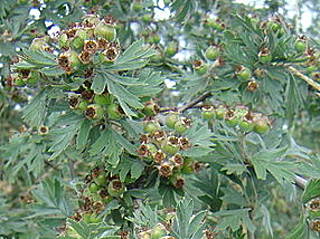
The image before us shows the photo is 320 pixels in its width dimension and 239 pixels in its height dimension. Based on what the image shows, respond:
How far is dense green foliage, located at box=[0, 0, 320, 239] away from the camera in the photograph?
153 cm

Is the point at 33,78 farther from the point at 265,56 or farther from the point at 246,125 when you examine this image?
the point at 265,56

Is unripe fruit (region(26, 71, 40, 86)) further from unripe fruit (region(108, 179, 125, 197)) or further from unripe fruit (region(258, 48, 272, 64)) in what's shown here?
unripe fruit (region(258, 48, 272, 64))

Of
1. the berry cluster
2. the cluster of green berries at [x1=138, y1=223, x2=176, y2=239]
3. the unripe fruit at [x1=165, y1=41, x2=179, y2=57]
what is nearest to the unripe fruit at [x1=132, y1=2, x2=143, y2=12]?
the unripe fruit at [x1=165, y1=41, x2=179, y2=57]

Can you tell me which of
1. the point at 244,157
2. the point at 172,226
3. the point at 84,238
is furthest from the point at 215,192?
the point at 84,238

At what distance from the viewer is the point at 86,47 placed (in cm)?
150

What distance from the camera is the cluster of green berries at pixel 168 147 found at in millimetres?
1637

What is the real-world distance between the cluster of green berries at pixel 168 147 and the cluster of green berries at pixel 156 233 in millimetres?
354

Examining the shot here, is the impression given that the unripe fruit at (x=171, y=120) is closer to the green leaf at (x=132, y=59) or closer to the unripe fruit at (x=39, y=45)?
the green leaf at (x=132, y=59)

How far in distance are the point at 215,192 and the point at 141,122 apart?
50cm

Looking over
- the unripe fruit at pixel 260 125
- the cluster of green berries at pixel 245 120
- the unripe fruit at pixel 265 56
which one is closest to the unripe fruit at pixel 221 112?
the cluster of green berries at pixel 245 120

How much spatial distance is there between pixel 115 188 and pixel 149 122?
9.0 inches

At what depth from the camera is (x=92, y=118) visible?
5.21ft

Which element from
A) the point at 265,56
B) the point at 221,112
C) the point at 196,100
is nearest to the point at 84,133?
the point at 221,112

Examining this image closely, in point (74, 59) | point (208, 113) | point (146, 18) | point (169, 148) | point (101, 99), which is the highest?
point (74, 59)
